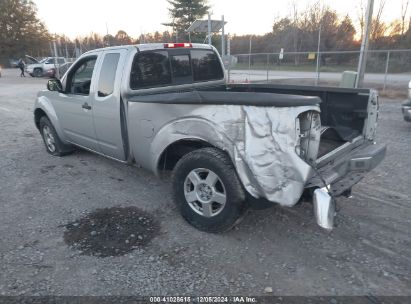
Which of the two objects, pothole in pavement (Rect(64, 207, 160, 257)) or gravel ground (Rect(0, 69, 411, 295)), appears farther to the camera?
pothole in pavement (Rect(64, 207, 160, 257))

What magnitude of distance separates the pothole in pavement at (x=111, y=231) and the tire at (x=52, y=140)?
8.12 feet

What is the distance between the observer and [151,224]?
377cm

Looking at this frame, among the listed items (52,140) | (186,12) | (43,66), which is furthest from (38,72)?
(52,140)

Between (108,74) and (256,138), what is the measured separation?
2399mm

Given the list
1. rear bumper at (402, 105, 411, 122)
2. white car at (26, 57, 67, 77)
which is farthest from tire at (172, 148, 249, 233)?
white car at (26, 57, 67, 77)

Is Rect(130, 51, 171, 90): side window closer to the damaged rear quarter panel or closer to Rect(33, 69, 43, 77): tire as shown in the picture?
the damaged rear quarter panel

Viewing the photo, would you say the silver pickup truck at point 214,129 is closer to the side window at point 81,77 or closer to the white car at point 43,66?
the side window at point 81,77

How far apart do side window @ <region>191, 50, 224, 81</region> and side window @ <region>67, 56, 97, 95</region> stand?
1402mm

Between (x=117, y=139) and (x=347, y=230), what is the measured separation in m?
2.93

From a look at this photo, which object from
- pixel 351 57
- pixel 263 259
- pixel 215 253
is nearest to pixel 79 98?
pixel 215 253

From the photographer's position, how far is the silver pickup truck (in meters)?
2.78

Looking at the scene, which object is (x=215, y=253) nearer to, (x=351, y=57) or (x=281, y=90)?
(x=281, y=90)

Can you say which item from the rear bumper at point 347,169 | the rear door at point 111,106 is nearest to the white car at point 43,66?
the rear door at point 111,106

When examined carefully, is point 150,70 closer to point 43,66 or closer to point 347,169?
point 347,169
